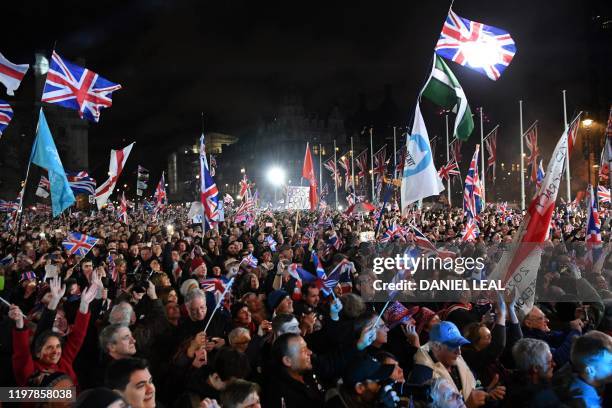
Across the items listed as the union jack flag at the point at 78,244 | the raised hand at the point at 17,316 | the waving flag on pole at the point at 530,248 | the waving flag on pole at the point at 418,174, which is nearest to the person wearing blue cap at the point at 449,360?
the waving flag on pole at the point at 530,248

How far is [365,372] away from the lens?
13.1 ft

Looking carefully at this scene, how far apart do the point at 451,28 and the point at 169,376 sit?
9.15 m

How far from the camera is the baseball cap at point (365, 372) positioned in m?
3.97

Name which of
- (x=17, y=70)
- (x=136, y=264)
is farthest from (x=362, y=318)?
(x=17, y=70)

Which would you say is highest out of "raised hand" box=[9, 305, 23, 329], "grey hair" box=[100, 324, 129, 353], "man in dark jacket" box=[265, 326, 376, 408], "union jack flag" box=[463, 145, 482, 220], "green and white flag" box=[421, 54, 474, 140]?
"green and white flag" box=[421, 54, 474, 140]

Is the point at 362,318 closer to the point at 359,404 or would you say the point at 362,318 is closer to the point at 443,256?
the point at 359,404

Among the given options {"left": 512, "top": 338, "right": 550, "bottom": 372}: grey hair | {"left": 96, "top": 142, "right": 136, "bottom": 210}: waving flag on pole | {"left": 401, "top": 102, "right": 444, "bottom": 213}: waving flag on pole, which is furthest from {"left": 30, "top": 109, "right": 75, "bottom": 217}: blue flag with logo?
{"left": 512, "top": 338, "right": 550, "bottom": 372}: grey hair

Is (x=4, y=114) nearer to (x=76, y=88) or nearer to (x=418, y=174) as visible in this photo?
(x=76, y=88)

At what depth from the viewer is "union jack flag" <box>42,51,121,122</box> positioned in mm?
11586

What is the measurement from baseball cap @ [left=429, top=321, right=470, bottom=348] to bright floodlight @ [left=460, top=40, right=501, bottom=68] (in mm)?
8014

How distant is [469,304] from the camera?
24.3ft

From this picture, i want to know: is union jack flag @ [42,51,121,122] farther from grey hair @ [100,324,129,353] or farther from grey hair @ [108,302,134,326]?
grey hair @ [100,324,129,353]

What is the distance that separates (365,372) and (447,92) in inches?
328

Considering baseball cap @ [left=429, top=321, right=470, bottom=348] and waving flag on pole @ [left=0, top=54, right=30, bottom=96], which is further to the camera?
waving flag on pole @ [left=0, top=54, right=30, bottom=96]
